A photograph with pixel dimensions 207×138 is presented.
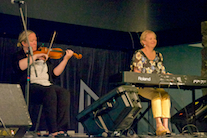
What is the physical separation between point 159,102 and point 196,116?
566mm

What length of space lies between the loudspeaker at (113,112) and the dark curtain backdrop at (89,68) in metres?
1.23

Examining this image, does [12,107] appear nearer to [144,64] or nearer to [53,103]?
[53,103]

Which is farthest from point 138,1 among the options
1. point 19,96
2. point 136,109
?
point 19,96

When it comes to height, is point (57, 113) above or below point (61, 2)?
below

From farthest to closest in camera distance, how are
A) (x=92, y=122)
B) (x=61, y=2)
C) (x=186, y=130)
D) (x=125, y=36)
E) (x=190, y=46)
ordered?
(x=190, y=46)
(x=125, y=36)
(x=61, y=2)
(x=186, y=130)
(x=92, y=122)

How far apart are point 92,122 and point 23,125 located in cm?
102

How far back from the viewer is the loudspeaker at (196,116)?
3.16 metres

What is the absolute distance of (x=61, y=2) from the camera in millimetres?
3914

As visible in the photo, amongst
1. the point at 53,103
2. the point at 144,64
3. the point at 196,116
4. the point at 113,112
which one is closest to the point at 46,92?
the point at 53,103

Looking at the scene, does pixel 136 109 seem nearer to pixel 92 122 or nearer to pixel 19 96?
pixel 92 122

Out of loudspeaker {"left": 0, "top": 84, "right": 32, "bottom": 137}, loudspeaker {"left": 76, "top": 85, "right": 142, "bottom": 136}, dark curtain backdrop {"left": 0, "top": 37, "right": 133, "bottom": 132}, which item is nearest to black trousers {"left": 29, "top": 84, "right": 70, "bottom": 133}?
loudspeaker {"left": 76, "top": 85, "right": 142, "bottom": 136}

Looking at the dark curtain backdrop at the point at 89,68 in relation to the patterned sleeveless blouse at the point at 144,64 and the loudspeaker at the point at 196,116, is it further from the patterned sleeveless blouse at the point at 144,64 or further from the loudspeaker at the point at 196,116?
the loudspeaker at the point at 196,116

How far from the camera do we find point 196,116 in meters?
3.20

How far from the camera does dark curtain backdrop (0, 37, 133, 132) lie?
13.1ft
